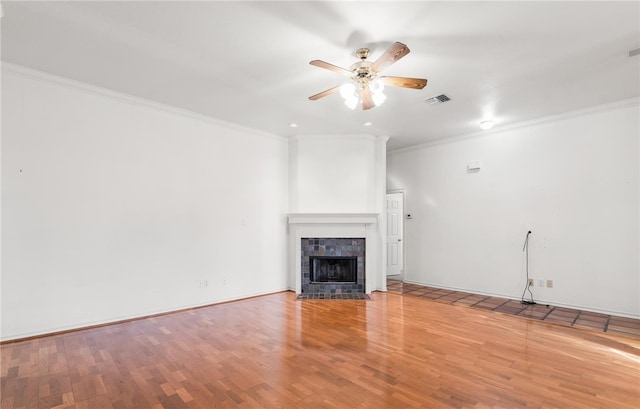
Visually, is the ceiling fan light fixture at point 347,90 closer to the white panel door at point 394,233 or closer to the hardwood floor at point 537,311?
the hardwood floor at point 537,311

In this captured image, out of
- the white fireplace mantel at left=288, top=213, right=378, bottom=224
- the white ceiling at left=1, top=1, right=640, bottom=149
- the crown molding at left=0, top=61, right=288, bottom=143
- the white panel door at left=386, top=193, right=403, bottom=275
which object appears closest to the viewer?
the white ceiling at left=1, top=1, right=640, bottom=149

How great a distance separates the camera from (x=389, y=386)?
7.85 feet

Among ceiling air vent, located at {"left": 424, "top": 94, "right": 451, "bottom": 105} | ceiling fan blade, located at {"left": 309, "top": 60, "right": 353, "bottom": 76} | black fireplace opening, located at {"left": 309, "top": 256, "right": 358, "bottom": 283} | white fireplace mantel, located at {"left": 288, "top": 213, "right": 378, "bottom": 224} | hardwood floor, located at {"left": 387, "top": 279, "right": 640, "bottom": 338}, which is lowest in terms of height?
hardwood floor, located at {"left": 387, "top": 279, "right": 640, "bottom": 338}

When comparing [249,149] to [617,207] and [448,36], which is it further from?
[617,207]

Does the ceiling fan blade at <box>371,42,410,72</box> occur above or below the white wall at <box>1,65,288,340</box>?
above

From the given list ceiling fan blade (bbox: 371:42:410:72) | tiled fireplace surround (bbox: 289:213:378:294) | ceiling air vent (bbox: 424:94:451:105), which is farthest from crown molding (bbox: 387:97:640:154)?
ceiling fan blade (bbox: 371:42:410:72)

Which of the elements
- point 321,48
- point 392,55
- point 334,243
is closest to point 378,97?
point 392,55

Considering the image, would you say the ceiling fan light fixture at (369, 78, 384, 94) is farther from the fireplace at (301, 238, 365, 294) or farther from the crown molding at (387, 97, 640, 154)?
the crown molding at (387, 97, 640, 154)

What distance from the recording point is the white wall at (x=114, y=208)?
3.30m

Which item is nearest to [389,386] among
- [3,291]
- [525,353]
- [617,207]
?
[525,353]

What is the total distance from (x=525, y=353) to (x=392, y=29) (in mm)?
3241

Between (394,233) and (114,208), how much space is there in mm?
5371

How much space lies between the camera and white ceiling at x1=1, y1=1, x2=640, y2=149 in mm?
2398

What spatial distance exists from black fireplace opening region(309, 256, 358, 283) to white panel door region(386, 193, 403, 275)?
5.62ft
